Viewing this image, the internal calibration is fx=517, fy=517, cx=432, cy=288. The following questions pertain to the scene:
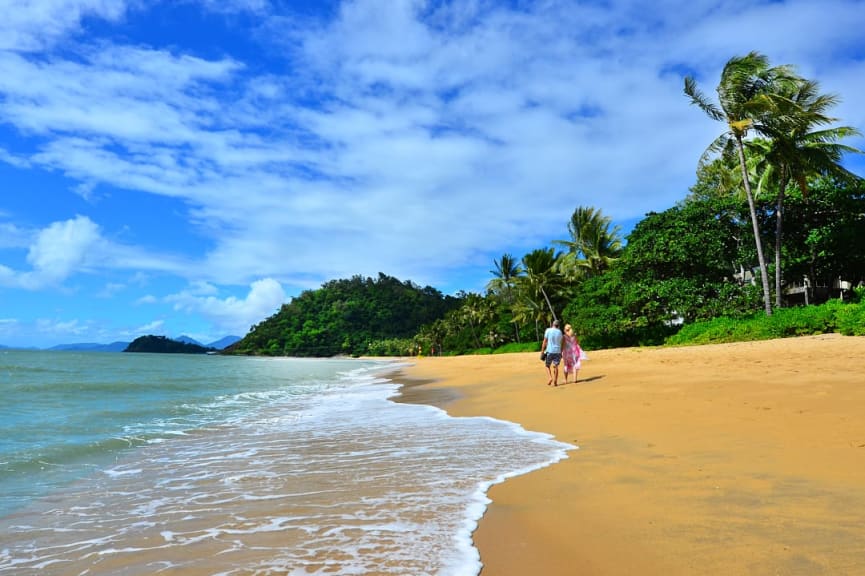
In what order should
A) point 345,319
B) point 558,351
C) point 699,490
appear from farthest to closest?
1. point 345,319
2. point 558,351
3. point 699,490

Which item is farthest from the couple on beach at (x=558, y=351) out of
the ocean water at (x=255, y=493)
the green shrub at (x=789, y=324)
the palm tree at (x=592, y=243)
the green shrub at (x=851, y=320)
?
the palm tree at (x=592, y=243)

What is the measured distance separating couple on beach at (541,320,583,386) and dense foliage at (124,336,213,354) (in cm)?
18315

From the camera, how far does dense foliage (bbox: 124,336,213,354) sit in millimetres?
173250

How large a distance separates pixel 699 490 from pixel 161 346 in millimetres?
195822

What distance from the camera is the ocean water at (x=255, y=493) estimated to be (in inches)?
124

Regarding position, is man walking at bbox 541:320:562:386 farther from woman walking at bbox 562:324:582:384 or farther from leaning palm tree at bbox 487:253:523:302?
leaning palm tree at bbox 487:253:523:302

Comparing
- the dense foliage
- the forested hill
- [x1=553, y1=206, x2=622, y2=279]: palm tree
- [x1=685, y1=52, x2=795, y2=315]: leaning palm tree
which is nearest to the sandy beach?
[x1=685, y1=52, x2=795, y2=315]: leaning palm tree

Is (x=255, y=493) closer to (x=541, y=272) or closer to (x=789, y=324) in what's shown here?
(x=789, y=324)

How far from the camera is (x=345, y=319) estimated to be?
131750 millimetres

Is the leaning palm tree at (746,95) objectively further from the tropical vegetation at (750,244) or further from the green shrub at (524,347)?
the green shrub at (524,347)

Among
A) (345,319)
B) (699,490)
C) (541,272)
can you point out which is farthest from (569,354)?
(345,319)

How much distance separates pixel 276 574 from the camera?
113 inches

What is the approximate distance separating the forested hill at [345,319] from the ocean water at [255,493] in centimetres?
11006

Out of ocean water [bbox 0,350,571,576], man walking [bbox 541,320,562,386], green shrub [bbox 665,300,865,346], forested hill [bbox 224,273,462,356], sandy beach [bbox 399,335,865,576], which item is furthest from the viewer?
forested hill [bbox 224,273,462,356]
